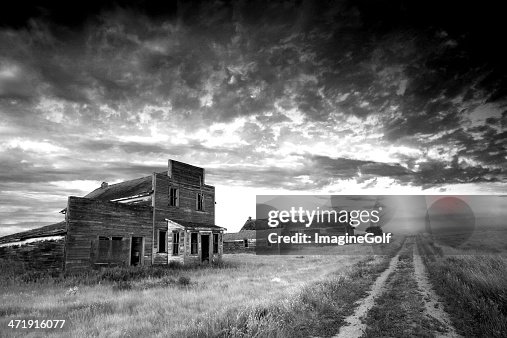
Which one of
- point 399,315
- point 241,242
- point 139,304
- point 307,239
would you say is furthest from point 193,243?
point 307,239

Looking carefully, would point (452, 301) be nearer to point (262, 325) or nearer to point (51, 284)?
point (262, 325)

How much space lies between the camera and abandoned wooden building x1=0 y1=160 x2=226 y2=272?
58.2ft

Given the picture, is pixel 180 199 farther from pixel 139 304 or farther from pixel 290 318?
pixel 290 318

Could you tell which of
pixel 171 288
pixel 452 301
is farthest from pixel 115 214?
pixel 452 301

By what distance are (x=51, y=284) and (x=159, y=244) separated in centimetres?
876

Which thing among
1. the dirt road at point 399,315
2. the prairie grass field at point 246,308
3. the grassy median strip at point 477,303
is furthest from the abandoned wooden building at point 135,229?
the grassy median strip at point 477,303

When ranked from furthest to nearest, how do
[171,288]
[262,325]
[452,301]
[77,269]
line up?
[77,269]
[171,288]
[452,301]
[262,325]

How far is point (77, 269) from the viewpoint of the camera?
17609 millimetres

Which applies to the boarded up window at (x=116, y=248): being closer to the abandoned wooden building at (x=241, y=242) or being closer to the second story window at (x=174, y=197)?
the second story window at (x=174, y=197)

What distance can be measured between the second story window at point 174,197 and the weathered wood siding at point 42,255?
26.3 feet

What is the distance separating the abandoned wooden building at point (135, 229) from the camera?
698 inches

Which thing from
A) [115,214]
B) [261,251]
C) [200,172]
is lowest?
[261,251]

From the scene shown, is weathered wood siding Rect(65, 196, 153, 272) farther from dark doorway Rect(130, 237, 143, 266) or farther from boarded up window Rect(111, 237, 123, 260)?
dark doorway Rect(130, 237, 143, 266)

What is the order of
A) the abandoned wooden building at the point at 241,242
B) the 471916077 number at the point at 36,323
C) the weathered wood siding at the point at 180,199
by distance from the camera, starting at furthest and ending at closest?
the abandoned wooden building at the point at 241,242
the weathered wood siding at the point at 180,199
the 471916077 number at the point at 36,323
